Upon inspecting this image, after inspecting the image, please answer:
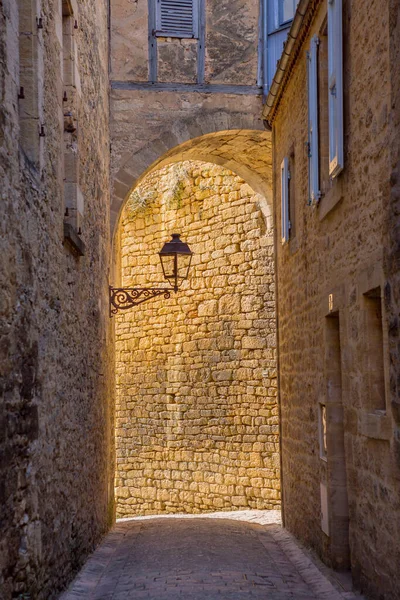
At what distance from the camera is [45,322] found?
20.0ft

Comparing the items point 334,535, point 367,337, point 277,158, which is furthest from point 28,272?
point 277,158

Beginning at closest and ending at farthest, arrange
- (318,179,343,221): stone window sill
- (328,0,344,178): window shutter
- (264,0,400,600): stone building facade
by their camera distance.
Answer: (264,0,400,600): stone building facade < (328,0,344,178): window shutter < (318,179,343,221): stone window sill

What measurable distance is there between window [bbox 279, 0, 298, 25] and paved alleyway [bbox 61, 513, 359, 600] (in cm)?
640

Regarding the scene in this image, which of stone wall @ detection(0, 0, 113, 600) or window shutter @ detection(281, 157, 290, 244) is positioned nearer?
stone wall @ detection(0, 0, 113, 600)

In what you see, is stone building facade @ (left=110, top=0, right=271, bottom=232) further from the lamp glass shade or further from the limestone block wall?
the limestone block wall

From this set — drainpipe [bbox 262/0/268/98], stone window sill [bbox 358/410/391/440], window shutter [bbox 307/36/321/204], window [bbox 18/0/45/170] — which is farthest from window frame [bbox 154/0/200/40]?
stone window sill [bbox 358/410/391/440]

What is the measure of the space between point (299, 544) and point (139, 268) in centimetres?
898

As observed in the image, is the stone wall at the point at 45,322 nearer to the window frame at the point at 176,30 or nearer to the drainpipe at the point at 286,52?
the drainpipe at the point at 286,52

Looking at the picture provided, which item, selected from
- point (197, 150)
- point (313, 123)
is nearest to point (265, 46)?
point (197, 150)

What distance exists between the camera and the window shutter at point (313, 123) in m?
7.63

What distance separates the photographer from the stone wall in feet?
15.9

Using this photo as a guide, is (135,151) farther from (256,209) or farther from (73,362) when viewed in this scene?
(73,362)

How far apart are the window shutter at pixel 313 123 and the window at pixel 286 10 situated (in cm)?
415

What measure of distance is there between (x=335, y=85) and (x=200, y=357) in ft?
31.0
